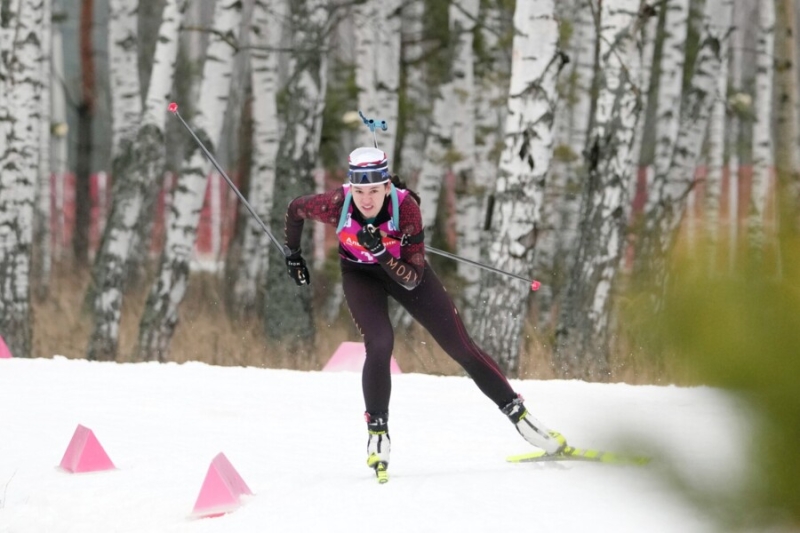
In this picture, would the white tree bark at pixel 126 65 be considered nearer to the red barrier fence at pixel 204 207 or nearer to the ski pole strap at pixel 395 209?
the red barrier fence at pixel 204 207

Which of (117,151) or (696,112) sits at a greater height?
(696,112)

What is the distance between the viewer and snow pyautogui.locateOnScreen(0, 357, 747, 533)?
16.6ft

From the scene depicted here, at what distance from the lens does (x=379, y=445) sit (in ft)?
18.7

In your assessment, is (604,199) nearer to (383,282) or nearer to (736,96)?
(383,282)

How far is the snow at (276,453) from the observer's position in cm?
507

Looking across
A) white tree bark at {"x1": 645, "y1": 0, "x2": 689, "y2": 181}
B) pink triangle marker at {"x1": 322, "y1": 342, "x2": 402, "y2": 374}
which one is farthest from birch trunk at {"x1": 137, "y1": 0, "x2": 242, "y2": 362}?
white tree bark at {"x1": 645, "y1": 0, "x2": 689, "y2": 181}

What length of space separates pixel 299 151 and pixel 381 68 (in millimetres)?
2703

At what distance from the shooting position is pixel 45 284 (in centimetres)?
1709

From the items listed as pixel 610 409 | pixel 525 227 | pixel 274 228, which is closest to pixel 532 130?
pixel 525 227

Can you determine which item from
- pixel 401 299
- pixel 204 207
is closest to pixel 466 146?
pixel 401 299

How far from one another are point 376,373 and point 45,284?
12403 millimetres

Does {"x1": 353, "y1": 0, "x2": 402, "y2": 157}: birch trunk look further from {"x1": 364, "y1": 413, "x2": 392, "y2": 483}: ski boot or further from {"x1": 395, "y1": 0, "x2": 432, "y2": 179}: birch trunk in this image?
{"x1": 364, "y1": 413, "x2": 392, "y2": 483}: ski boot

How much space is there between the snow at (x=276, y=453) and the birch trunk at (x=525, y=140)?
1218mm

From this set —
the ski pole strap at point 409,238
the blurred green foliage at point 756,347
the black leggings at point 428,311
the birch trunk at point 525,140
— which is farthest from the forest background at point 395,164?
the blurred green foliage at point 756,347
